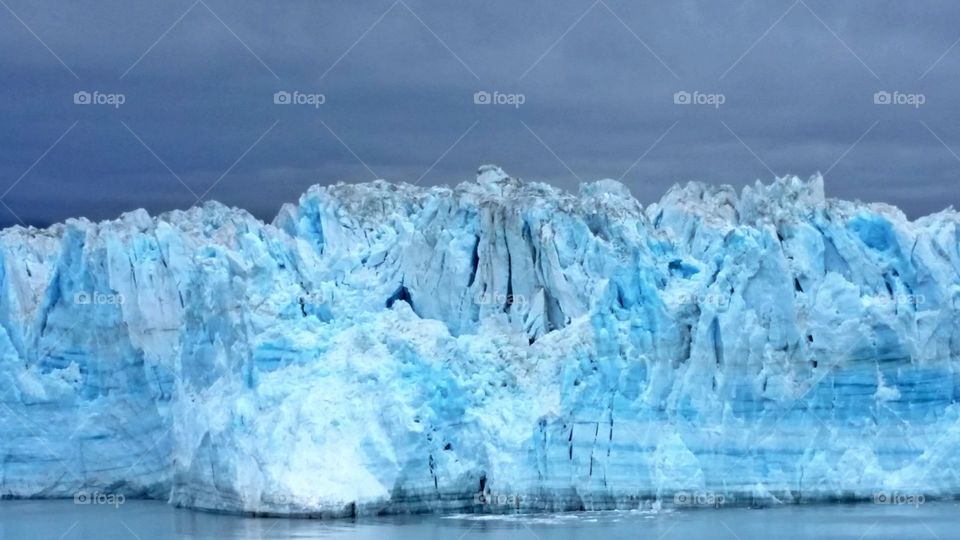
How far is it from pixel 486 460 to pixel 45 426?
7325 mm

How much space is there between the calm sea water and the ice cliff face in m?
0.30

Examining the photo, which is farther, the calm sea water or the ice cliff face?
the ice cliff face

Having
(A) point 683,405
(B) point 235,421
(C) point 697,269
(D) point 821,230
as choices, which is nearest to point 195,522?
(B) point 235,421

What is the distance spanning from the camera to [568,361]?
60.3ft

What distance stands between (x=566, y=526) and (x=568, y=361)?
2.27 metres

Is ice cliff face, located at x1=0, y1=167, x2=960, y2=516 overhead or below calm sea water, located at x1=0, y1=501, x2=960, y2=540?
overhead

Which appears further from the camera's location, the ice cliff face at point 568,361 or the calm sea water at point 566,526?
the ice cliff face at point 568,361

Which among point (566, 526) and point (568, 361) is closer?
point (566, 526)

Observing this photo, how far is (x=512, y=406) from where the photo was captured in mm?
18328

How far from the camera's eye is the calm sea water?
53.9 ft

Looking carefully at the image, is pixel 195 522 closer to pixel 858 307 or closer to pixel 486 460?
pixel 486 460

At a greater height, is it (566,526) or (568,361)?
(568,361)

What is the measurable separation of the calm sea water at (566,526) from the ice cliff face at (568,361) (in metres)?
0.30

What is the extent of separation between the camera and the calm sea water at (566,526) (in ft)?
53.9
